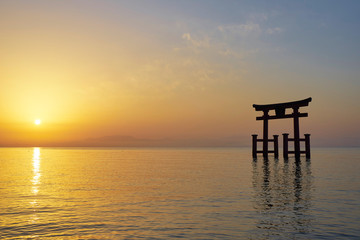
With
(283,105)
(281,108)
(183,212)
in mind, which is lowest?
(183,212)

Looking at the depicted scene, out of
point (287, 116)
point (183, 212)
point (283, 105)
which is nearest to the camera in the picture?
point (183, 212)

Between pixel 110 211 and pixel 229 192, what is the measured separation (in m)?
5.40

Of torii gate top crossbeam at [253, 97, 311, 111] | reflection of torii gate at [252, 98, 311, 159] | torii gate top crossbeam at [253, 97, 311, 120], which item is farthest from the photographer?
reflection of torii gate at [252, 98, 311, 159]

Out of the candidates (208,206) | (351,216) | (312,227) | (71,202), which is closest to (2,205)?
(71,202)

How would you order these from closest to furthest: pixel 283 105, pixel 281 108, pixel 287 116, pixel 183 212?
1. pixel 183 212
2. pixel 287 116
3. pixel 283 105
4. pixel 281 108

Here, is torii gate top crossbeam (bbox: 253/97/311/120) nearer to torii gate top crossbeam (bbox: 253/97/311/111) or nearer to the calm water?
torii gate top crossbeam (bbox: 253/97/311/111)

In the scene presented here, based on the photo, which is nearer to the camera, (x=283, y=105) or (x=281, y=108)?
(x=283, y=105)

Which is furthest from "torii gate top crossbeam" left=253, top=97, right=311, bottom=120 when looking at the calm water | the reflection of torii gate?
the calm water

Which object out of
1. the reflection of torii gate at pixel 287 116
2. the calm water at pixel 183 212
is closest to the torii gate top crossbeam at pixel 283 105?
the reflection of torii gate at pixel 287 116

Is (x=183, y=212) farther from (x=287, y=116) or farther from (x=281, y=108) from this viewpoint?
(x=281, y=108)

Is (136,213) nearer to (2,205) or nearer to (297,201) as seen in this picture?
(2,205)

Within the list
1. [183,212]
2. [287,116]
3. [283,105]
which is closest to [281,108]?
[283,105]

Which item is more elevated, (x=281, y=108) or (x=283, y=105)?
→ (x=283, y=105)

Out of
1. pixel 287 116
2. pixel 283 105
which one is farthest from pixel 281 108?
pixel 287 116
